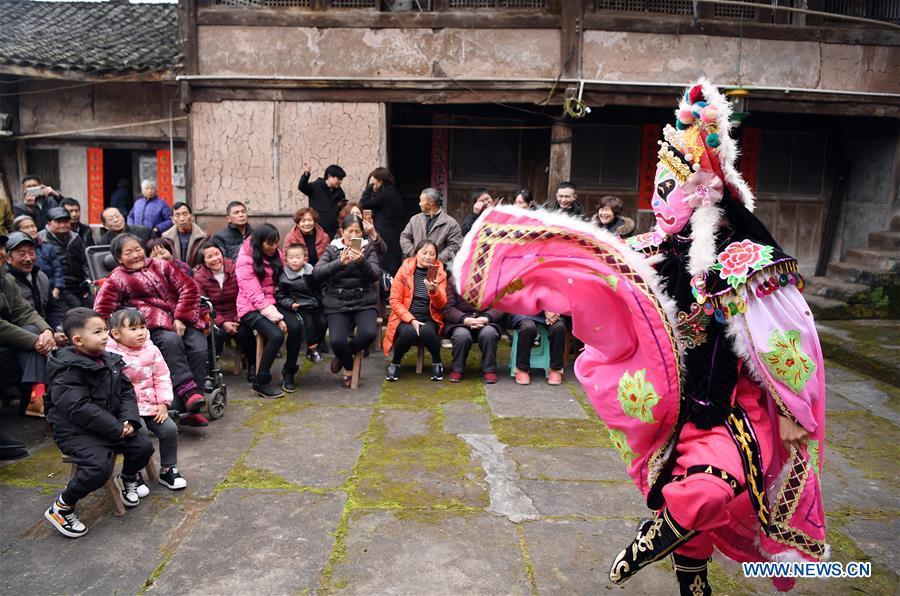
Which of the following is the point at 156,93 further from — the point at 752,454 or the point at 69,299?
the point at 752,454

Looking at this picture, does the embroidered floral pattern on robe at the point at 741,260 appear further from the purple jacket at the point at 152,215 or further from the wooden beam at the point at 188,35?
the wooden beam at the point at 188,35

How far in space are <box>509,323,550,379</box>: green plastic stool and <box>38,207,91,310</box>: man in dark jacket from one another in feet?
13.5

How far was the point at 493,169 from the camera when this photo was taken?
1173cm

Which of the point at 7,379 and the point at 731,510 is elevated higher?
Result: the point at 731,510

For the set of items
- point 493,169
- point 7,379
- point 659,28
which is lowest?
point 7,379

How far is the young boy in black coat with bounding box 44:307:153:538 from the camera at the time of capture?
409cm

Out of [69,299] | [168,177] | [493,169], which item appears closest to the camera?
[69,299]

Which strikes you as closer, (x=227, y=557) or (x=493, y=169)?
(x=227, y=557)

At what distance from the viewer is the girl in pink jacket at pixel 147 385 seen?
4672 millimetres

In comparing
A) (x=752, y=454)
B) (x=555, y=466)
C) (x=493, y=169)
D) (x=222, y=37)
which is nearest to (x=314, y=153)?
(x=222, y=37)

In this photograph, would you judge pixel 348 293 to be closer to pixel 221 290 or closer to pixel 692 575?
pixel 221 290

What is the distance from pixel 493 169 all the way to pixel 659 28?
3.15 meters

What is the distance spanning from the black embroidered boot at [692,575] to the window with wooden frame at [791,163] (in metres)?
9.96

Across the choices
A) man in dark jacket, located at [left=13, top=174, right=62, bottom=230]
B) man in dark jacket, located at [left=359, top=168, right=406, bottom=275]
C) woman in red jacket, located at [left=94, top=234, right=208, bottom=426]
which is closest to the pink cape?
woman in red jacket, located at [left=94, top=234, right=208, bottom=426]
